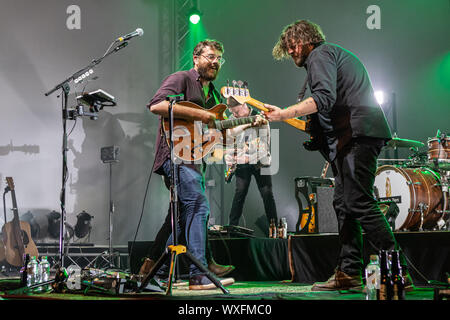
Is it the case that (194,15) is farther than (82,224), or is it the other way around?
(194,15)

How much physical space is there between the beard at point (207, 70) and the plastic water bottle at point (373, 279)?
2177 mm

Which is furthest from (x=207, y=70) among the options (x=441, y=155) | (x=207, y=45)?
(x=441, y=155)

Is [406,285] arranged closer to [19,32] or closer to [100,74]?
[100,74]

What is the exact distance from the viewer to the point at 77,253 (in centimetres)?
793

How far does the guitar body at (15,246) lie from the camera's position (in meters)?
7.41

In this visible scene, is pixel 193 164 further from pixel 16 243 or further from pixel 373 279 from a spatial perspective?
pixel 16 243

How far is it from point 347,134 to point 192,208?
139 cm

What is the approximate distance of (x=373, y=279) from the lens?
279 centimetres

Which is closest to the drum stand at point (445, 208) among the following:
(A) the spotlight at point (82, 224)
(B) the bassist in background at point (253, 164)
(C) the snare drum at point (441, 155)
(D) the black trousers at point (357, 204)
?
(C) the snare drum at point (441, 155)

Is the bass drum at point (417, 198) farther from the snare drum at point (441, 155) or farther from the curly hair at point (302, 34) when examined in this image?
the curly hair at point (302, 34)

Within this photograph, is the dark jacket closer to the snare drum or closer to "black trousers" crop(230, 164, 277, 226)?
the snare drum

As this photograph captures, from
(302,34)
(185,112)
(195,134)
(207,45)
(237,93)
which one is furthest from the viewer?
(237,93)

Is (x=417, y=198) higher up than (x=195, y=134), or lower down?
lower down
